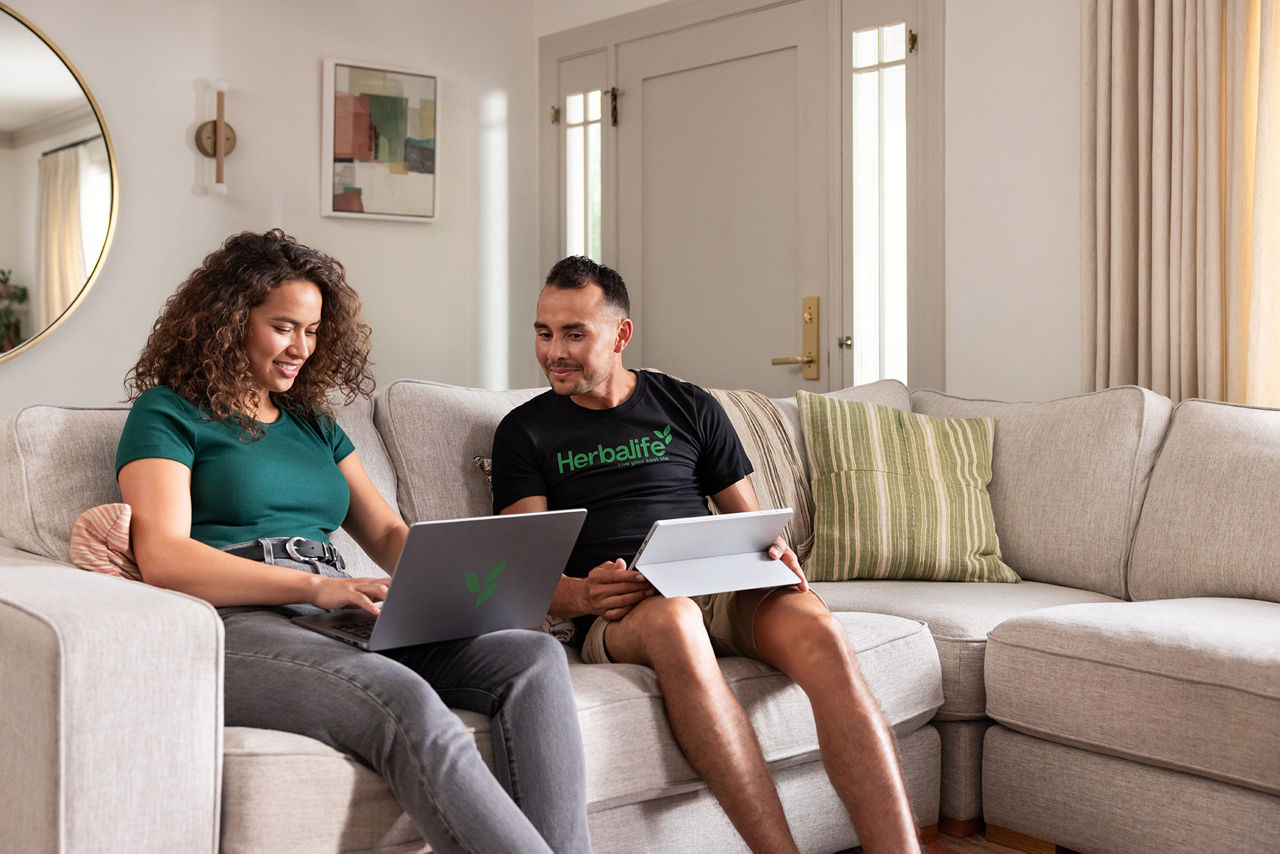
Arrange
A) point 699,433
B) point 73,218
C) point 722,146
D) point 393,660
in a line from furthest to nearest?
point 722,146 → point 73,218 → point 699,433 → point 393,660

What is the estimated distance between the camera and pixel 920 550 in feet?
8.25

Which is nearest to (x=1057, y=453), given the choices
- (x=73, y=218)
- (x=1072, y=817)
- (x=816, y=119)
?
(x=1072, y=817)

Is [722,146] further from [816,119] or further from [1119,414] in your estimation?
[1119,414]

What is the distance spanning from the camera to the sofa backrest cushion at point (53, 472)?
69.8 inches

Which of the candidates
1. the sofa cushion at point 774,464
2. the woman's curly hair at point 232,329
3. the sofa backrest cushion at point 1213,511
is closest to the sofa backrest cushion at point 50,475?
the woman's curly hair at point 232,329

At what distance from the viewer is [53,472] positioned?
5.86ft

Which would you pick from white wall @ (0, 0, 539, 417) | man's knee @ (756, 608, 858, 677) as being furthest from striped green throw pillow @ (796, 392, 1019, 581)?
white wall @ (0, 0, 539, 417)

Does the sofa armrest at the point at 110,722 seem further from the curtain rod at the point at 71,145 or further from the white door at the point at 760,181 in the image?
the white door at the point at 760,181

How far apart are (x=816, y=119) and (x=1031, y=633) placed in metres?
2.21

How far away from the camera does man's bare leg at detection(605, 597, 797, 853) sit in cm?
160

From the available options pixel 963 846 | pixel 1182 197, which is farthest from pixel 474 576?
pixel 1182 197

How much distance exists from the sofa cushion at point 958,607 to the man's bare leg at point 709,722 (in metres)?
0.57

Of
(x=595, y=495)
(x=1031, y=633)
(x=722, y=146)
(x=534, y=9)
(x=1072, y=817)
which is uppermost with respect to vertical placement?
(x=534, y=9)

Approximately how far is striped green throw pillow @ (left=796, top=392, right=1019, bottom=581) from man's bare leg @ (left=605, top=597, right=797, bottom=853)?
0.86 meters
